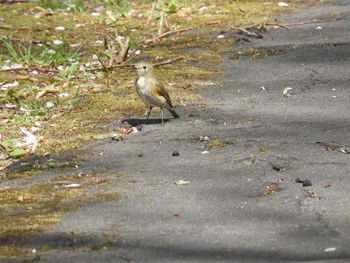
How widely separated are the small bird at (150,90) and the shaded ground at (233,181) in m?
0.21

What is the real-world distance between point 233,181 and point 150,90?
6.16ft

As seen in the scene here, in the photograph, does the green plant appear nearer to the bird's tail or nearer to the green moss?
the bird's tail

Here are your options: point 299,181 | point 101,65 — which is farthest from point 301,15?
point 299,181

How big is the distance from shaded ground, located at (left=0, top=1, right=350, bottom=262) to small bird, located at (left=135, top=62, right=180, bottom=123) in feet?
0.70

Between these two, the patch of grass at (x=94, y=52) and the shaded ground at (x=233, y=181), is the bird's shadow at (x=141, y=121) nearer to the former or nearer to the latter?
the shaded ground at (x=233, y=181)

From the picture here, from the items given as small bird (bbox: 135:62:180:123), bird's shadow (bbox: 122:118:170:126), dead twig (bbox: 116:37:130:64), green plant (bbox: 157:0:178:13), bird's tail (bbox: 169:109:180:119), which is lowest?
green plant (bbox: 157:0:178:13)

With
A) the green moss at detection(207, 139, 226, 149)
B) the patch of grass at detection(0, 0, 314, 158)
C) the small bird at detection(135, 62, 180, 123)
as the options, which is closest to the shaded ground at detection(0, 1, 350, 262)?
the green moss at detection(207, 139, 226, 149)

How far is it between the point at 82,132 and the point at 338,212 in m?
3.01

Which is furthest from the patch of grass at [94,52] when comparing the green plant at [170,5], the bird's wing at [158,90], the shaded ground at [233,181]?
the bird's wing at [158,90]

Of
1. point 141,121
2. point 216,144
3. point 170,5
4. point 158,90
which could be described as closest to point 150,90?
point 158,90

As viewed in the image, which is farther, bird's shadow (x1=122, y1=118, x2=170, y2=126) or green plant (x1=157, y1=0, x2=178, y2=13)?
green plant (x1=157, y1=0, x2=178, y2=13)

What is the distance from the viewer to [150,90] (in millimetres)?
7645

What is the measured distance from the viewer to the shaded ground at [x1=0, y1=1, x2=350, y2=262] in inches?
192

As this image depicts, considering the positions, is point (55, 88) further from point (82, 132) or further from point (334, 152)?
point (334, 152)
